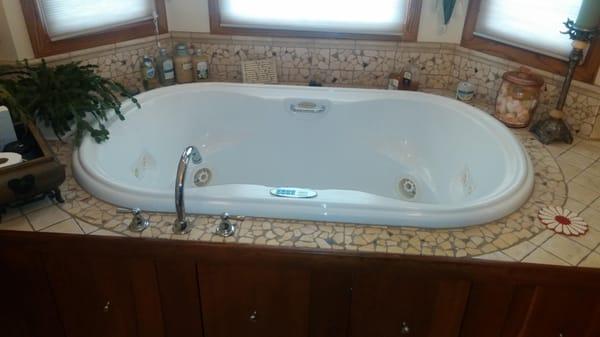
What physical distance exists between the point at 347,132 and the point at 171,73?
Answer: 0.94 metres

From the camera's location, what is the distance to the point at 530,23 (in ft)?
6.70

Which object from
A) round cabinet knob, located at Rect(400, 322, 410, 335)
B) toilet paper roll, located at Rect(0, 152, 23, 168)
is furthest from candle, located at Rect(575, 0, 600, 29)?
toilet paper roll, located at Rect(0, 152, 23, 168)

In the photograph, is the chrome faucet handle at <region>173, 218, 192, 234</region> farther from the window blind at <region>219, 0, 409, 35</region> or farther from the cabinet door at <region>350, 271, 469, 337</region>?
the window blind at <region>219, 0, 409, 35</region>

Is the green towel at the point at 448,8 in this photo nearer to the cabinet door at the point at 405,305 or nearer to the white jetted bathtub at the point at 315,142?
the white jetted bathtub at the point at 315,142

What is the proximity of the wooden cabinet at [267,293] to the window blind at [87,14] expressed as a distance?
1.06 m

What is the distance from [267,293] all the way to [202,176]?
1062 millimetres

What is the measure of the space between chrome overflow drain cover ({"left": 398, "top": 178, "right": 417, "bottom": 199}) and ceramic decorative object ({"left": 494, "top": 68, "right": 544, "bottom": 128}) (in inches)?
20.2

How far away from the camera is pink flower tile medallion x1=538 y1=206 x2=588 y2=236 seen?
138cm

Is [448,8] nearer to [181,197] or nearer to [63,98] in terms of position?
[181,197]

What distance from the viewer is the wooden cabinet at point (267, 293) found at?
51.5 inches

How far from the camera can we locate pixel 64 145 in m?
1.74

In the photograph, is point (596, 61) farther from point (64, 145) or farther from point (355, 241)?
point (64, 145)

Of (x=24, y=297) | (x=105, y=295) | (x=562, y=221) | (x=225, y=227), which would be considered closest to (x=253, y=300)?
(x=225, y=227)

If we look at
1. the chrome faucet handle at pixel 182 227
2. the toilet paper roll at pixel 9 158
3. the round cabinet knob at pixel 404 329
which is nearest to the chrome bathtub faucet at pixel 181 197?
the chrome faucet handle at pixel 182 227
